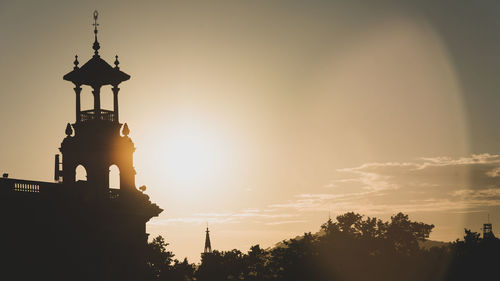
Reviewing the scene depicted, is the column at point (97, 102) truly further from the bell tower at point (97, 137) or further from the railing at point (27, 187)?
the railing at point (27, 187)

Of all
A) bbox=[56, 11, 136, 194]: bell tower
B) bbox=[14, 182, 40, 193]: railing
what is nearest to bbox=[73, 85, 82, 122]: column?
bbox=[56, 11, 136, 194]: bell tower

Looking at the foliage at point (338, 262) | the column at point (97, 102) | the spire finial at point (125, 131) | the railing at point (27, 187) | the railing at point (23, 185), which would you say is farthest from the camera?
the foliage at point (338, 262)

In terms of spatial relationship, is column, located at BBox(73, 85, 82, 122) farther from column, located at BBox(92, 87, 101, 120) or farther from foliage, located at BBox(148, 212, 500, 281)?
foliage, located at BBox(148, 212, 500, 281)

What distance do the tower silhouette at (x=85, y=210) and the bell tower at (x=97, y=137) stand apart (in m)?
0.06

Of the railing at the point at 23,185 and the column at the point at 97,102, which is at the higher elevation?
the column at the point at 97,102

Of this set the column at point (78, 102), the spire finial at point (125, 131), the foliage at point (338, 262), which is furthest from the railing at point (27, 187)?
the foliage at point (338, 262)

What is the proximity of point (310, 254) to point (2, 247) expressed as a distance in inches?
1354

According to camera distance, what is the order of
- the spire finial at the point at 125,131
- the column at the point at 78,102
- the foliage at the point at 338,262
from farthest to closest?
the foliage at the point at 338,262, the spire finial at the point at 125,131, the column at the point at 78,102

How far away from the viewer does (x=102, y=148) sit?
4481cm

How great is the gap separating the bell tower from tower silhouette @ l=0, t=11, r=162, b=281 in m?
0.06

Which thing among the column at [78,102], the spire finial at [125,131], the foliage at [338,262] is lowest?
the foliage at [338,262]

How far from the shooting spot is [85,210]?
4216cm

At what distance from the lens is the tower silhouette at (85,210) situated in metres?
38.8

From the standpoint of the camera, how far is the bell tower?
145 feet
